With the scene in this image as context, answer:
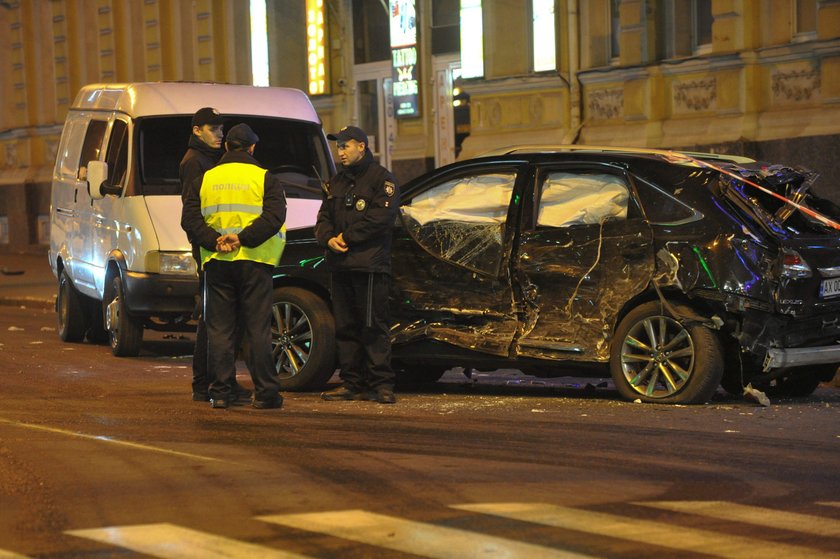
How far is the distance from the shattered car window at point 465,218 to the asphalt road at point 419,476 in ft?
3.04

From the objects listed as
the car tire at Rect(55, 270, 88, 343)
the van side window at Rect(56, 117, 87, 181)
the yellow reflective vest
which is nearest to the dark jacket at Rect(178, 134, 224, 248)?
the yellow reflective vest

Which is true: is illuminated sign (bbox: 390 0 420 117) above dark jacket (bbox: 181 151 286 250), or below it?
above

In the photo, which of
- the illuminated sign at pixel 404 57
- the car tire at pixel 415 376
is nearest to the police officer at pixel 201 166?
the car tire at pixel 415 376

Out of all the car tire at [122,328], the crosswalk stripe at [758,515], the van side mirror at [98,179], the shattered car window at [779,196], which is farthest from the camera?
the van side mirror at [98,179]

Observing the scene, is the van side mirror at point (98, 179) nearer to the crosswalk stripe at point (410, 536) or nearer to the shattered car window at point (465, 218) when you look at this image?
the shattered car window at point (465, 218)

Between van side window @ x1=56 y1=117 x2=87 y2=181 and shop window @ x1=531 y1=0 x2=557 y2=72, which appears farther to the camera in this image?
shop window @ x1=531 y1=0 x2=557 y2=72

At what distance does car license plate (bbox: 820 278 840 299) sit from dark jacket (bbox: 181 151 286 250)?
10.5 ft

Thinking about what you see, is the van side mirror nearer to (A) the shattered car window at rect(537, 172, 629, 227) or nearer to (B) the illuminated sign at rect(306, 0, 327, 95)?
(A) the shattered car window at rect(537, 172, 629, 227)

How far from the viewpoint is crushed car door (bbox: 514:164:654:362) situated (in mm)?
10219

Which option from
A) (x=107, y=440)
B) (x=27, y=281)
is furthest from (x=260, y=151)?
(x=27, y=281)

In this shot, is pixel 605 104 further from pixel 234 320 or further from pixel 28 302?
pixel 234 320

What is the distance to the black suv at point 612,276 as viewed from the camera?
32.7ft

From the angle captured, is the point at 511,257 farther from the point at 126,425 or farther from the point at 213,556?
the point at 213,556

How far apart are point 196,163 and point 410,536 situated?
15.6 ft
